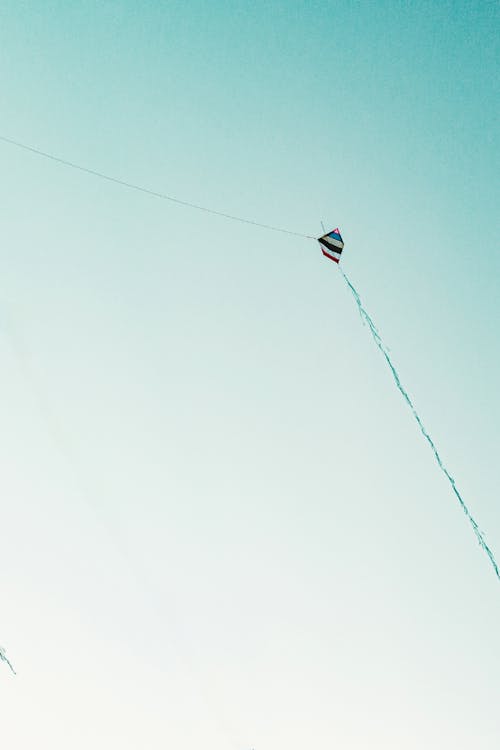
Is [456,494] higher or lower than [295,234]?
lower

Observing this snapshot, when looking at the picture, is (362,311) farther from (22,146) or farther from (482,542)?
(22,146)

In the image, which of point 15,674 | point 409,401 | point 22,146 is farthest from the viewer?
point 15,674

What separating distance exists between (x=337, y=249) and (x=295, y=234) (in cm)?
100

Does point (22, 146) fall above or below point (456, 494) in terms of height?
above

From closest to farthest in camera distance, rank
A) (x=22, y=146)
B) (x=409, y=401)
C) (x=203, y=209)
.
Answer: (x=409, y=401) → (x=22, y=146) → (x=203, y=209)

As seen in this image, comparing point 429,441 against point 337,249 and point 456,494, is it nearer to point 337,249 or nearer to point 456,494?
point 456,494

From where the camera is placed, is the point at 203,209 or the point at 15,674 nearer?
the point at 203,209

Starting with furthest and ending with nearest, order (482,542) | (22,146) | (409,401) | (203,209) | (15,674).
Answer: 1. (15,674)
2. (203,209)
3. (22,146)
4. (409,401)
5. (482,542)

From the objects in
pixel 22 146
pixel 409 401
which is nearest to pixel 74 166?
pixel 22 146

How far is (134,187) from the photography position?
9.22 meters

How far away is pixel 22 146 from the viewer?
876 centimetres

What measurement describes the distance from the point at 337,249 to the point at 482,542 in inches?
255

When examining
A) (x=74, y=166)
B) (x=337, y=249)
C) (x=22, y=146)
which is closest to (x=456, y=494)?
(x=337, y=249)

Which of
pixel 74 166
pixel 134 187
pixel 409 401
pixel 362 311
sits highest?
pixel 74 166
